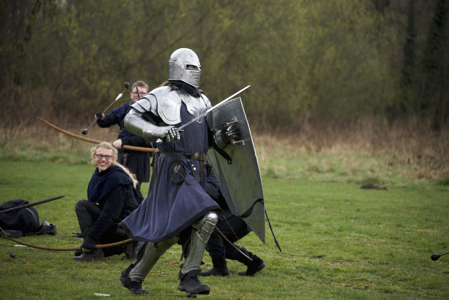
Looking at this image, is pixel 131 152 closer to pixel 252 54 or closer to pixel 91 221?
pixel 91 221

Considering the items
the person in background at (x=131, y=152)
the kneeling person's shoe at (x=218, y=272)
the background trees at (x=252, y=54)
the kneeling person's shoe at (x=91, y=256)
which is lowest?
the kneeling person's shoe at (x=91, y=256)

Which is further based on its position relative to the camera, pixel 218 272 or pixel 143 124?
pixel 218 272

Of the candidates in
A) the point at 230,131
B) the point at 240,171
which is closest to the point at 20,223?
the point at 240,171

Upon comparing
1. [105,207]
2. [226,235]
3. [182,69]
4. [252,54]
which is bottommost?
[226,235]

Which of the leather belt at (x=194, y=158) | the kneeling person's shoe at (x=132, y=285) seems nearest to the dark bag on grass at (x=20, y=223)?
the kneeling person's shoe at (x=132, y=285)

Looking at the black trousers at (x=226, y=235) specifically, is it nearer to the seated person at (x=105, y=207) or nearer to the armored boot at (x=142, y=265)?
the armored boot at (x=142, y=265)

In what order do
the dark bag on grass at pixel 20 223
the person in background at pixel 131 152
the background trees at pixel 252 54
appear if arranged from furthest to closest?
1. the background trees at pixel 252 54
2. the person in background at pixel 131 152
3. the dark bag on grass at pixel 20 223

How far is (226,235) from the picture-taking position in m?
4.10

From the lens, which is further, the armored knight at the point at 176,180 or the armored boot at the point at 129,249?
the armored boot at the point at 129,249

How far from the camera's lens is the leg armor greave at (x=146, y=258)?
3268 mm

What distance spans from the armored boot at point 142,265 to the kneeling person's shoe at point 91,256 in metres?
1.12

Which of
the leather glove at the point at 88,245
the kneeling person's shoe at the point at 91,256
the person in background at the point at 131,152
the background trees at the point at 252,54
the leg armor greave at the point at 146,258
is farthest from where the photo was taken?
the background trees at the point at 252,54

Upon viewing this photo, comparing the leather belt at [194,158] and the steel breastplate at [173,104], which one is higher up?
the steel breastplate at [173,104]

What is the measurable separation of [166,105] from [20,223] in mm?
2816
